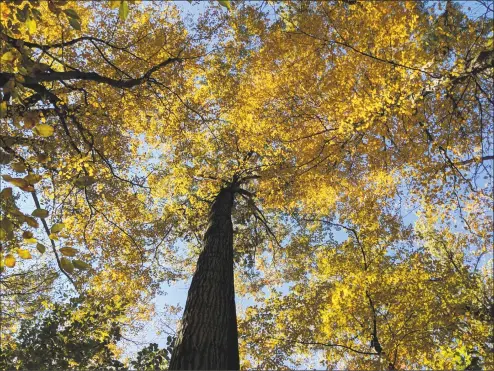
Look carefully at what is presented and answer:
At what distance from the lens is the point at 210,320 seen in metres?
4.22

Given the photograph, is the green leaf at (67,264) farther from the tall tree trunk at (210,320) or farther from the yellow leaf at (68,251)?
the tall tree trunk at (210,320)

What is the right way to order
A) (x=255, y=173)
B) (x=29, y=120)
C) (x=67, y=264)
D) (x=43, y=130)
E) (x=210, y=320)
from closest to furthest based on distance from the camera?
(x=67, y=264) < (x=43, y=130) < (x=29, y=120) < (x=210, y=320) < (x=255, y=173)

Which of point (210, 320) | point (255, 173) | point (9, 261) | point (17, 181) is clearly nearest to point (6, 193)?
point (17, 181)

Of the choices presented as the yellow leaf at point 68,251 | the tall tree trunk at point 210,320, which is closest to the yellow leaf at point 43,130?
the yellow leaf at point 68,251

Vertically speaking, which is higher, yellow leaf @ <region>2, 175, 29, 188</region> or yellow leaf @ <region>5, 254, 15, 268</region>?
yellow leaf @ <region>2, 175, 29, 188</region>

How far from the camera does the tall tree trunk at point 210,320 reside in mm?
3664

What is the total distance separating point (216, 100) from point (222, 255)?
18.8ft

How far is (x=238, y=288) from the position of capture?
1519 centimetres

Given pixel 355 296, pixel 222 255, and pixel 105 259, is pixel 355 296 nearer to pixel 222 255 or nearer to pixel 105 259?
pixel 222 255

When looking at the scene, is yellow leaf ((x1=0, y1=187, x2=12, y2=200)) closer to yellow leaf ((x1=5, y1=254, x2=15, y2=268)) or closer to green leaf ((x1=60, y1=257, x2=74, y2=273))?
yellow leaf ((x1=5, y1=254, x2=15, y2=268))

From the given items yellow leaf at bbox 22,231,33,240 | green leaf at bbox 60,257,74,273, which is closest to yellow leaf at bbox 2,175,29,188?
yellow leaf at bbox 22,231,33,240

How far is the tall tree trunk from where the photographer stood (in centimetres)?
366

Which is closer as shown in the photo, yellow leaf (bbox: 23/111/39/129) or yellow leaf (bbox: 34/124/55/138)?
yellow leaf (bbox: 34/124/55/138)

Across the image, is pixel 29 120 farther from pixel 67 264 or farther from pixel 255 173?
pixel 255 173
